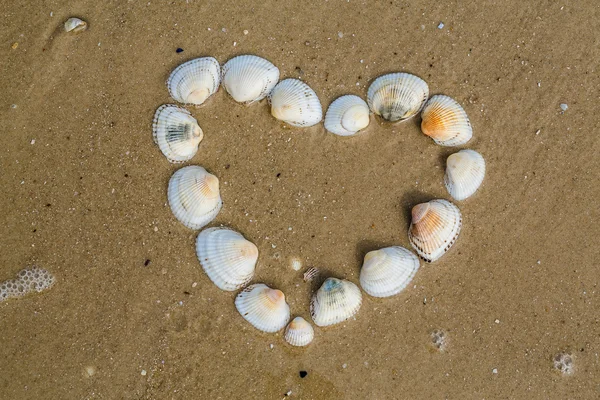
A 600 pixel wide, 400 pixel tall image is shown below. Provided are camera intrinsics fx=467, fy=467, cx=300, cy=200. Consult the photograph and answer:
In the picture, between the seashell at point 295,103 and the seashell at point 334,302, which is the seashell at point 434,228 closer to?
the seashell at point 334,302

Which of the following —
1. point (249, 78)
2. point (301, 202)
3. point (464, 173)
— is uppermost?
point (249, 78)

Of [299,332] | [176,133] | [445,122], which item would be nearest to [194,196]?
[176,133]

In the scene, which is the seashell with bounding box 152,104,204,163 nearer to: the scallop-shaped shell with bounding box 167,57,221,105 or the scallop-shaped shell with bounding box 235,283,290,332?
the scallop-shaped shell with bounding box 167,57,221,105

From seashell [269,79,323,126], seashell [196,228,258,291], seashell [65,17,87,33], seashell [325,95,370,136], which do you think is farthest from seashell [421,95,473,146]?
seashell [65,17,87,33]

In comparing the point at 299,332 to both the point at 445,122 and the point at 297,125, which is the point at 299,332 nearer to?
the point at 297,125

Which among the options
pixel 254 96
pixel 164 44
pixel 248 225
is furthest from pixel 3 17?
pixel 248 225

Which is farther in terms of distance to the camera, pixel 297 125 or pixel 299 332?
pixel 297 125

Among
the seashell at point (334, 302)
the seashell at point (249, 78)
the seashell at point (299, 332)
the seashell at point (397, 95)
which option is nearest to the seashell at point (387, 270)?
the seashell at point (334, 302)
